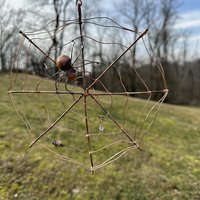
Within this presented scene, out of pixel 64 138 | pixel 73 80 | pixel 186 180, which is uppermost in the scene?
pixel 73 80

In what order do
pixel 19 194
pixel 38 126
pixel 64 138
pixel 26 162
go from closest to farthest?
1. pixel 19 194
2. pixel 26 162
3. pixel 64 138
4. pixel 38 126

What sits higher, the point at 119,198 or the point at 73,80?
the point at 73,80

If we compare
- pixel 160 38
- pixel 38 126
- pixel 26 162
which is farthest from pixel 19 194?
pixel 160 38

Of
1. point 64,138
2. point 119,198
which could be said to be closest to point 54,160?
point 64,138

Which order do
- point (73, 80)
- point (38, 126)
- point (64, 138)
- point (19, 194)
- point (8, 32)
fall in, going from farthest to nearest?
1. point (8, 32)
2. point (38, 126)
3. point (64, 138)
4. point (19, 194)
5. point (73, 80)

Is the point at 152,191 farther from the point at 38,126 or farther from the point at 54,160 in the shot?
the point at 38,126

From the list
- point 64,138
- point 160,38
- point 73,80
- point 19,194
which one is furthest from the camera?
point 160,38

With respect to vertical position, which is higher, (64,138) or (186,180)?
Result: (64,138)

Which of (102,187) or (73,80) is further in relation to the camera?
(102,187)

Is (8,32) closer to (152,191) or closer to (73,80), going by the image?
(152,191)
